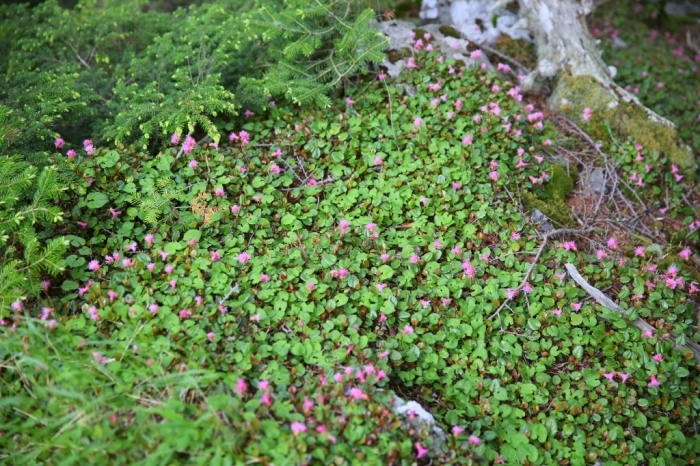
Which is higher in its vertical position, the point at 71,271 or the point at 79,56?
the point at 79,56

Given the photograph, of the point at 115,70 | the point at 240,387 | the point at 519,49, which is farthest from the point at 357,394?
the point at 519,49

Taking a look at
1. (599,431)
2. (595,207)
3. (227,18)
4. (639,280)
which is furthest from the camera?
(227,18)

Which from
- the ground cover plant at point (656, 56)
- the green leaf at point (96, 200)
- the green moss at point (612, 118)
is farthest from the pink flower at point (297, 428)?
the ground cover plant at point (656, 56)

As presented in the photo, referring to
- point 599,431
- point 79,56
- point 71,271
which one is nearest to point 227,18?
point 79,56

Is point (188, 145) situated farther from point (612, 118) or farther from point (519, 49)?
point (612, 118)

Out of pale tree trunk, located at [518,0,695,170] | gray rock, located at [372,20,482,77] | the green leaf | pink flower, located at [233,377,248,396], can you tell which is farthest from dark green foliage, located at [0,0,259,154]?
pale tree trunk, located at [518,0,695,170]

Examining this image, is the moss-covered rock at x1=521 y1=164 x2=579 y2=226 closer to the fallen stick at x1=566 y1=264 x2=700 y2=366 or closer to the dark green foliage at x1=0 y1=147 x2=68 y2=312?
the fallen stick at x1=566 y1=264 x2=700 y2=366

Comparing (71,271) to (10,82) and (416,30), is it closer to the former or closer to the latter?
(10,82)
